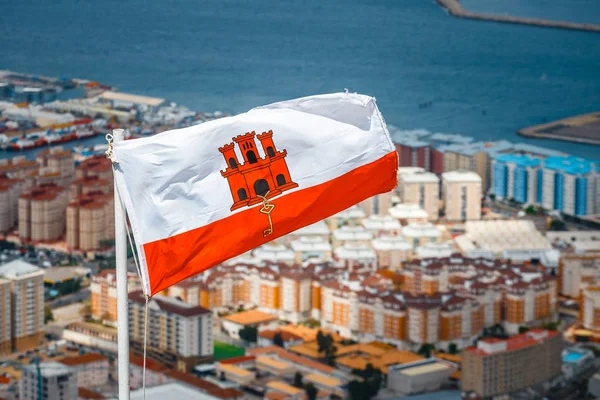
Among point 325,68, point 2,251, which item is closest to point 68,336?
point 2,251

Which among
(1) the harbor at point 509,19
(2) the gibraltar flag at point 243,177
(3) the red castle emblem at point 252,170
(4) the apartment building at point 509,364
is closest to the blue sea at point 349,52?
(1) the harbor at point 509,19

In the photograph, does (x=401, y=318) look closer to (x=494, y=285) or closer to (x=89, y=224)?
(x=494, y=285)

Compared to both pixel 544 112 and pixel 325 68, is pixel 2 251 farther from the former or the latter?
pixel 544 112

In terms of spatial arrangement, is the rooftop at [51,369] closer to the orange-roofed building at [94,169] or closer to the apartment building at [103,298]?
the apartment building at [103,298]

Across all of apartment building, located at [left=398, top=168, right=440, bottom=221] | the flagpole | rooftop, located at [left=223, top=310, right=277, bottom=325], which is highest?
the flagpole

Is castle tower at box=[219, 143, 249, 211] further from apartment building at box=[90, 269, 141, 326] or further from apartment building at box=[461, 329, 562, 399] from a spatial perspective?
apartment building at box=[90, 269, 141, 326]

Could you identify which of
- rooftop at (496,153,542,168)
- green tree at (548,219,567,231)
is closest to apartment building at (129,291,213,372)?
green tree at (548,219,567,231)
